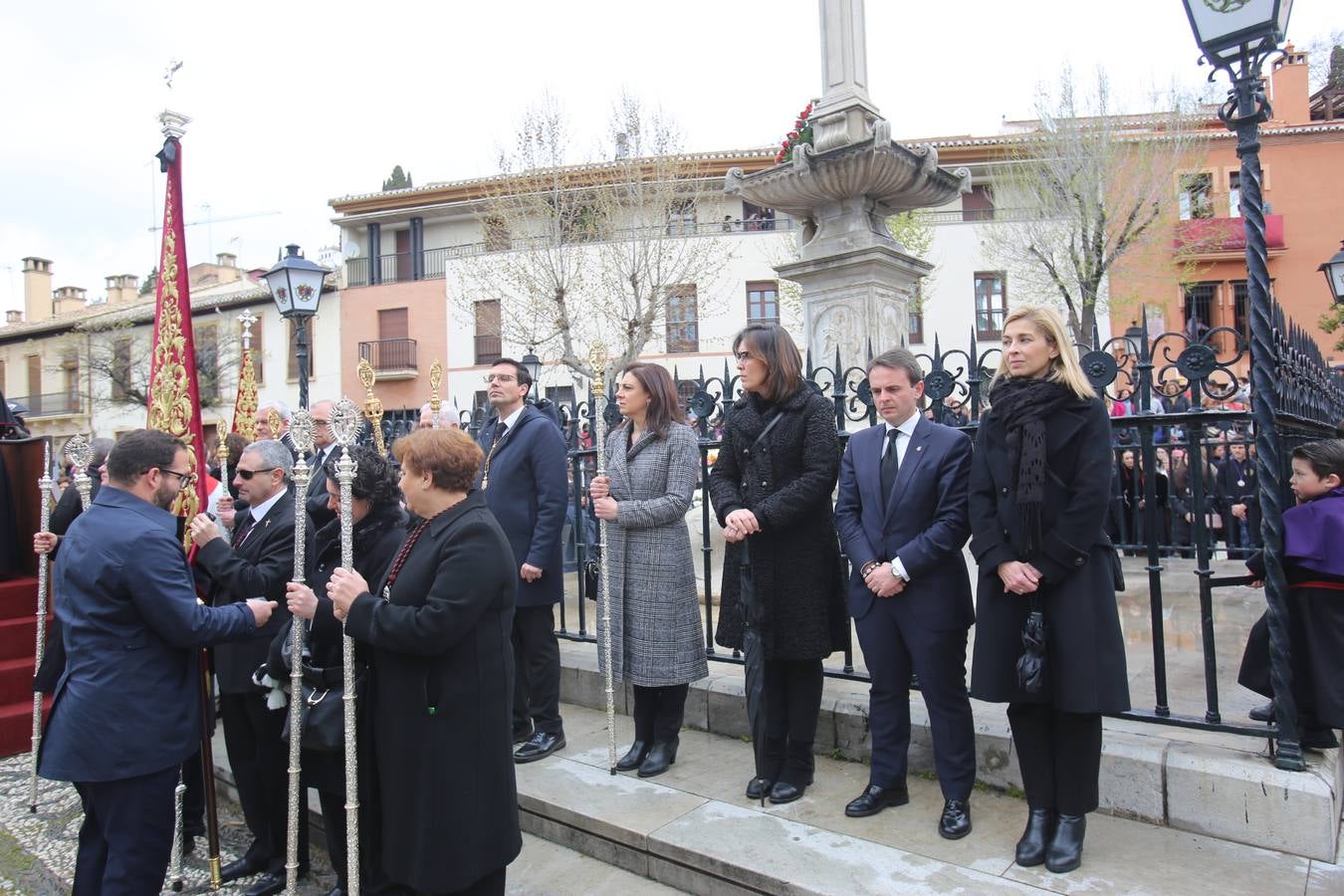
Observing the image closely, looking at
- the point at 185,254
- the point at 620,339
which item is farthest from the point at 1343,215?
the point at 185,254

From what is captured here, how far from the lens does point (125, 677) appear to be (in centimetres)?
291

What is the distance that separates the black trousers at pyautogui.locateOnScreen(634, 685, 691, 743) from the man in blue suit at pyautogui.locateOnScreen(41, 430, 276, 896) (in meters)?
1.76

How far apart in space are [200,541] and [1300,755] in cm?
409

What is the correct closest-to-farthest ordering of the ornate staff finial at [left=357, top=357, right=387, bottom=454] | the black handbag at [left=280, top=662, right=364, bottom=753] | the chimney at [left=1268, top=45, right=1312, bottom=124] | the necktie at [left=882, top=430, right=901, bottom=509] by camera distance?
the black handbag at [left=280, top=662, right=364, bottom=753], the necktie at [left=882, top=430, right=901, bottom=509], the ornate staff finial at [left=357, top=357, right=387, bottom=454], the chimney at [left=1268, top=45, right=1312, bottom=124]

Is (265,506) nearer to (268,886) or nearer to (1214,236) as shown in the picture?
(268,886)

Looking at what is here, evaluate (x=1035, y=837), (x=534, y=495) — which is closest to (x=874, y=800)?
(x=1035, y=837)

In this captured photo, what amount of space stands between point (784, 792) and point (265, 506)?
2.44 metres

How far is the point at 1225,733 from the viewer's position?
3.34 m

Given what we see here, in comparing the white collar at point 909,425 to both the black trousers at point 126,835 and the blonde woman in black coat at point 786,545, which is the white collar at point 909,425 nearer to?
the blonde woman in black coat at point 786,545

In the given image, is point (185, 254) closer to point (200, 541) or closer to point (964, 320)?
point (200, 541)

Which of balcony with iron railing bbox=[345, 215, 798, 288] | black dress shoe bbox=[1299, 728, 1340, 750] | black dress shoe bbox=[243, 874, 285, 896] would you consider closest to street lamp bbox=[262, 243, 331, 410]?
black dress shoe bbox=[243, 874, 285, 896]

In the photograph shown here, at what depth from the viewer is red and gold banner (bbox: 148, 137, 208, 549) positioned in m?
3.87

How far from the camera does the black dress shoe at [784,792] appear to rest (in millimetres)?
3438

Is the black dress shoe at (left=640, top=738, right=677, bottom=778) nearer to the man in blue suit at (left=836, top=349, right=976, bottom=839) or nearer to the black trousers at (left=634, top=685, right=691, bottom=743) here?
the black trousers at (left=634, top=685, right=691, bottom=743)
